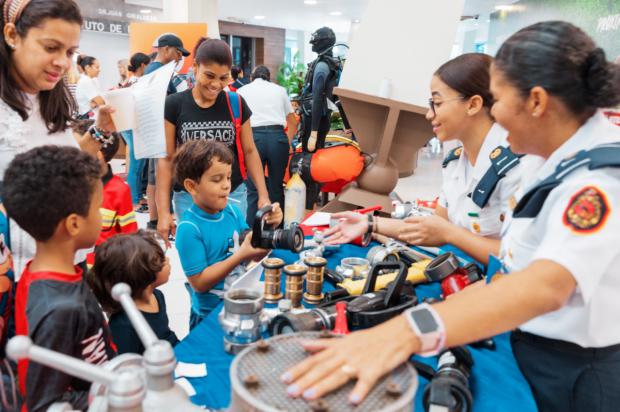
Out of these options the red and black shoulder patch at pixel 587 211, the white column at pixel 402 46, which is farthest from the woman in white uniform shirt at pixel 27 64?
the white column at pixel 402 46

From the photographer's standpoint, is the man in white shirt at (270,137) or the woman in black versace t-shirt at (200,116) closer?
the woman in black versace t-shirt at (200,116)

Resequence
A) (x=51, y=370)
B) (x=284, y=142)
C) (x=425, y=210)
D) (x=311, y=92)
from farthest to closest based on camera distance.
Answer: (x=311, y=92)
(x=284, y=142)
(x=425, y=210)
(x=51, y=370)

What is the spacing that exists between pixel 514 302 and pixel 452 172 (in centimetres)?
136

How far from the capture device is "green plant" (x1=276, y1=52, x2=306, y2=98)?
9.45 m

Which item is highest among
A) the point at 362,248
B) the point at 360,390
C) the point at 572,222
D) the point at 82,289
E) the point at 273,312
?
the point at 572,222

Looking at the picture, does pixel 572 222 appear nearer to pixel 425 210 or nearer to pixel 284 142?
pixel 425 210

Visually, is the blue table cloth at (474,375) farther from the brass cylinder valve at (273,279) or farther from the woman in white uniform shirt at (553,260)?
the brass cylinder valve at (273,279)

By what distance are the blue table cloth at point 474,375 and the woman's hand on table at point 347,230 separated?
26.1 inches

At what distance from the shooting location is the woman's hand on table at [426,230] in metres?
1.69

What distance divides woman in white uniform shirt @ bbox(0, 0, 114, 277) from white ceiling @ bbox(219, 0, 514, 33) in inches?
424

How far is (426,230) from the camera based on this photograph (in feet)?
5.55

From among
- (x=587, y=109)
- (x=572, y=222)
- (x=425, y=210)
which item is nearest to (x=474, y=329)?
(x=572, y=222)

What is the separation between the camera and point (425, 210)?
2.57m

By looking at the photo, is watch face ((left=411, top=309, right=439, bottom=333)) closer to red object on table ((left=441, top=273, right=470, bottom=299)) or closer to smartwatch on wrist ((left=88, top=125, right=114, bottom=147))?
red object on table ((left=441, top=273, right=470, bottom=299))
